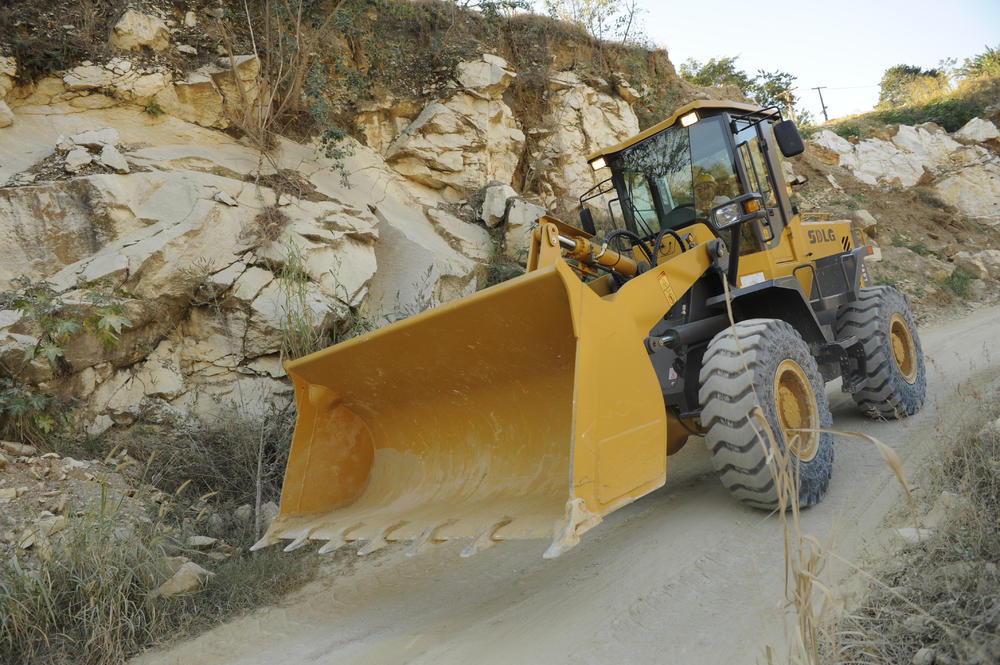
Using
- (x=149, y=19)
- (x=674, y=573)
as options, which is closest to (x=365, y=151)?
(x=149, y=19)

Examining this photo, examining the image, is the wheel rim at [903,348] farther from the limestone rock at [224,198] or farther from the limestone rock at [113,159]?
the limestone rock at [113,159]

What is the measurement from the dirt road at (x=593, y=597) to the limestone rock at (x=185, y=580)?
0.34 metres

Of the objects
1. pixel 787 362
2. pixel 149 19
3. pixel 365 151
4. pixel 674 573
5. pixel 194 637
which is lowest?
pixel 674 573

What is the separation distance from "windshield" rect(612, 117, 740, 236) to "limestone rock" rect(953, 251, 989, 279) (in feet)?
37.2

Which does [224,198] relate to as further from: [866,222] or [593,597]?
[866,222]

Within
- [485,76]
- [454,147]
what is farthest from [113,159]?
[485,76]

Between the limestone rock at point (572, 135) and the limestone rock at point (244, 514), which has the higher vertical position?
the limestone rock at point (572, 135)

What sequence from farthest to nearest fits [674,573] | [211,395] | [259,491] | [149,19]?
[149,19], [211,395], [259,491], [674,573]

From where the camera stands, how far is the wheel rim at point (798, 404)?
381 cm

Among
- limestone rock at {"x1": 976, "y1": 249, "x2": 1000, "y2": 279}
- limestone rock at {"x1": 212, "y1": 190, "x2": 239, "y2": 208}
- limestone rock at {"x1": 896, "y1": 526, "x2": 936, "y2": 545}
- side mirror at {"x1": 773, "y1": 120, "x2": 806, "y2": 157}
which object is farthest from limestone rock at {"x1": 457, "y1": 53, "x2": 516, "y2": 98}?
limestone rock at {"x1": 976, "y1": 249, "x2": 1000, "y2": 279}

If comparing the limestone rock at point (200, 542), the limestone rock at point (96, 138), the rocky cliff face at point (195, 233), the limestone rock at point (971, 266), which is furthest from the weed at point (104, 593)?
the limestone rock at point (971, 266)

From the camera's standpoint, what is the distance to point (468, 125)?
10219 mm

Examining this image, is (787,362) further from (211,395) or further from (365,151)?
(365,151)

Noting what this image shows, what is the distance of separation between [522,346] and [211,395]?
3.51 m
